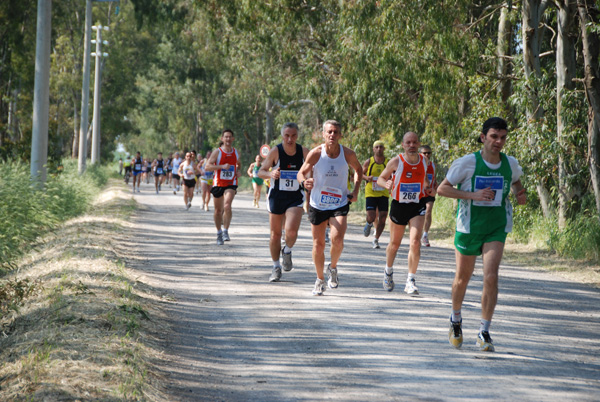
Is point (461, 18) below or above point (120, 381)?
above

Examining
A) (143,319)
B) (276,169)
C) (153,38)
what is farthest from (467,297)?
(153,38)

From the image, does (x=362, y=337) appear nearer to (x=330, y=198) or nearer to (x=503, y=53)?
(x=330, y=198)

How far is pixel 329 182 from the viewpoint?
9.49 meters

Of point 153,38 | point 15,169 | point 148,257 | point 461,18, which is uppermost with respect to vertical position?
point 153,38

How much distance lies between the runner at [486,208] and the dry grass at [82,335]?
278 cm

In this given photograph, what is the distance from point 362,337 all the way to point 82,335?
247 cm

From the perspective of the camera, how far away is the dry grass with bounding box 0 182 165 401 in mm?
5152

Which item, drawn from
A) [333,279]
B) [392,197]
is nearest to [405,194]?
[392,197]

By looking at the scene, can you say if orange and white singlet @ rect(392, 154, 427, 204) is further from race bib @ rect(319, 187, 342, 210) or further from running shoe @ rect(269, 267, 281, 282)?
running shoe @ rect(269, 267, 281, 282)

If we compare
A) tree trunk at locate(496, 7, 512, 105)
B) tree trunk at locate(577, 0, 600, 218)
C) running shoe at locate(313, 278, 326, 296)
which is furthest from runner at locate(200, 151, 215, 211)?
running shoe at locate(313, 278, 326, 296)

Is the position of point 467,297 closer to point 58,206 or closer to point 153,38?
point 58,206

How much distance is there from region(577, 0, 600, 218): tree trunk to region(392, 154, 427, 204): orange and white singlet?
5.21m

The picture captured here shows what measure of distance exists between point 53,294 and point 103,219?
11.0 m

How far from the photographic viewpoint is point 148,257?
13.1 m
